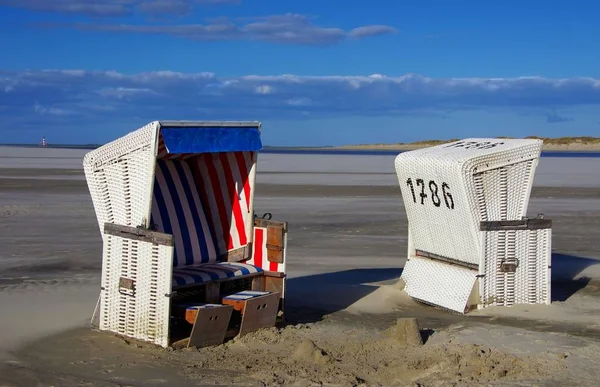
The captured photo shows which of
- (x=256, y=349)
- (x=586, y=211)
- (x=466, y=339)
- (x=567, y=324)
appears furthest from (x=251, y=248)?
(x=586, y=211)

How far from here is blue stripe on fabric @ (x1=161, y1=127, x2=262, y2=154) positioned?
29.1ft

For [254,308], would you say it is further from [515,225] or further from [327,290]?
[515,225]

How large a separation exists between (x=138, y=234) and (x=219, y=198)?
2.25m

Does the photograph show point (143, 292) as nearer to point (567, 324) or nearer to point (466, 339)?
point (466, 339)

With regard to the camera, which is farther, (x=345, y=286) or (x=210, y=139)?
(x=345, y=286)

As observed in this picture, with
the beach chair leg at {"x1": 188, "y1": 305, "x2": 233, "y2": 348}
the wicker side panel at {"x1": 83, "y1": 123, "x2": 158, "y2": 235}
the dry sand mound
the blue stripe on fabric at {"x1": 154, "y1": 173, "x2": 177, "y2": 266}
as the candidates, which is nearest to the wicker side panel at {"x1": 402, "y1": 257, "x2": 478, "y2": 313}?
the dry sand mound

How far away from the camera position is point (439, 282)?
11320mm

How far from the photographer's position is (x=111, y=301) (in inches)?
357

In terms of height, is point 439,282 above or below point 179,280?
below

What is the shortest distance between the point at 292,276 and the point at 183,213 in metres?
3.20

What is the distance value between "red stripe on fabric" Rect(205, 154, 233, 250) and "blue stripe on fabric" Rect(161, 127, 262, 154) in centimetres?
93

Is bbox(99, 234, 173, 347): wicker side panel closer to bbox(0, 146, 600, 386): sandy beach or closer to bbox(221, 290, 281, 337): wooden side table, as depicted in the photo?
bbox(0, 146, 600, 386): sandy beach

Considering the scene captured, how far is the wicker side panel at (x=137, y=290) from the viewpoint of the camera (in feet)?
28.0

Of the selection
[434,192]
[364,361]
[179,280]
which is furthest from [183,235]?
[434,192]
